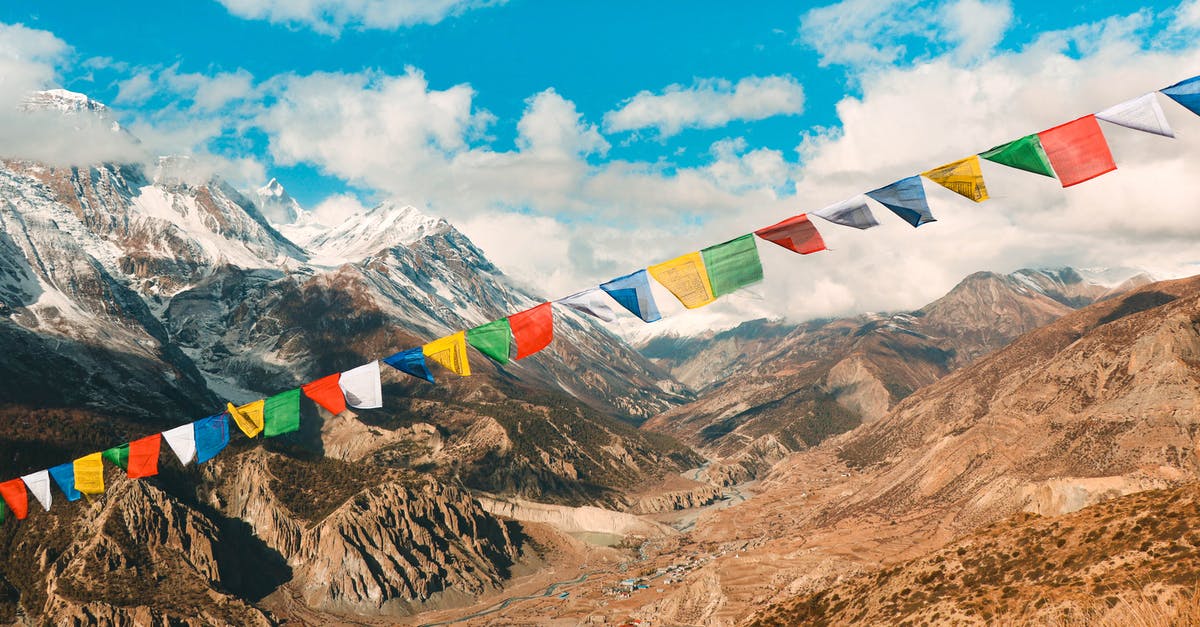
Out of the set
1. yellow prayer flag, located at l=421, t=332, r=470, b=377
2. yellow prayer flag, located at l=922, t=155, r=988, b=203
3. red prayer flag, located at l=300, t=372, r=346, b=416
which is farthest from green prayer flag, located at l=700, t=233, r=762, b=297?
red prayer flag, located at l=300, t=372, r=346, b=416

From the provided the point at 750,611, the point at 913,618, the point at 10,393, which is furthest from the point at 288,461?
the point at 913,618

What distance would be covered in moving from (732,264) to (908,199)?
726cm

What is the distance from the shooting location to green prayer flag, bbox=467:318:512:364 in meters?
32.2

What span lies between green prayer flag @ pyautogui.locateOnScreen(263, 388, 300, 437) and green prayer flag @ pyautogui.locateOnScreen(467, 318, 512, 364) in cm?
1157

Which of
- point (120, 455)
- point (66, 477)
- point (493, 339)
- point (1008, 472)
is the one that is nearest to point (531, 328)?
point (493, 339)

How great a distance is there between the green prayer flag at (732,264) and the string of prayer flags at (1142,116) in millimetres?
12932

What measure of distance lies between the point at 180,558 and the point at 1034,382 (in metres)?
198

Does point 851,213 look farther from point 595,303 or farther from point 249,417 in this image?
point 249,417

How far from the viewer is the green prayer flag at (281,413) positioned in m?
37.2

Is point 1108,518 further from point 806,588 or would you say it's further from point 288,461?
point 288,461

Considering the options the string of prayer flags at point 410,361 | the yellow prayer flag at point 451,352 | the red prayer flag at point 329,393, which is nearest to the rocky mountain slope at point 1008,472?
the yellow prayer flag at point 451,352

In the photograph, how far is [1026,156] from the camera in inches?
1053

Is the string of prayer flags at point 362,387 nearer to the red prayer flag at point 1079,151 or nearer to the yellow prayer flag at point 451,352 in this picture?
the yellow prayer flag at point 451,352

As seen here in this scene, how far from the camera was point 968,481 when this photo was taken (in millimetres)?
152375
